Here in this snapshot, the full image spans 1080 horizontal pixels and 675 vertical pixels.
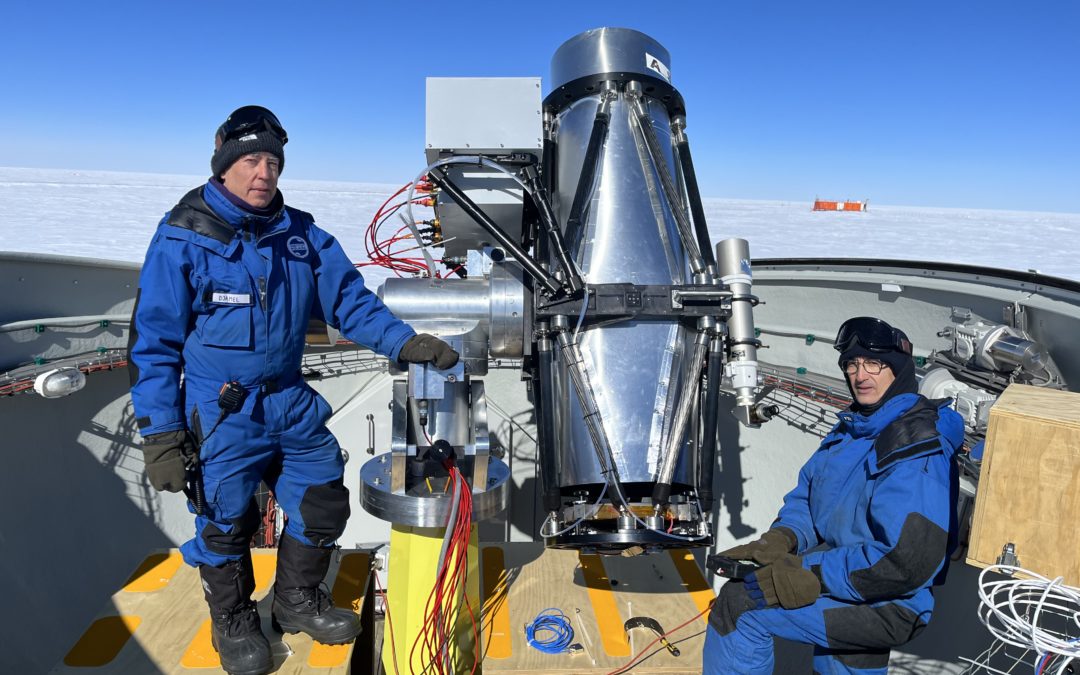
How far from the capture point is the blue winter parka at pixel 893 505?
2.19 m

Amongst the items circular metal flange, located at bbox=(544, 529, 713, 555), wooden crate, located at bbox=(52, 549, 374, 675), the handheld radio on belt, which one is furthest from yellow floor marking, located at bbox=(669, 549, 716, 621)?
the handheld radio on belt

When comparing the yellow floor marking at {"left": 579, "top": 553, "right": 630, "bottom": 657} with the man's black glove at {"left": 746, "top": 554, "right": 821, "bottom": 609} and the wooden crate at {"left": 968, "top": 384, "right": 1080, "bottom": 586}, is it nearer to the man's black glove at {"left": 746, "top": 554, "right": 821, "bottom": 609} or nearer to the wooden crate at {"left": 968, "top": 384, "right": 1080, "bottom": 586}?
the man's black glove at {"left": 746, "top": 554, "right": 821, "bottom": 609}

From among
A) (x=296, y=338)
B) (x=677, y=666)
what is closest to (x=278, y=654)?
(x=296, y=338)

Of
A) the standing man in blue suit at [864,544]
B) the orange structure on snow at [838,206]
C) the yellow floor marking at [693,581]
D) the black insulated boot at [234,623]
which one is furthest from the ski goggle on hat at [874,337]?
the orange structure on snow at [838,206]

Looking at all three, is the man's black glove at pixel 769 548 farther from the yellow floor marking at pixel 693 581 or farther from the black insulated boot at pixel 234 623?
the black insulated boot at pixel 234 623

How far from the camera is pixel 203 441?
2.33m

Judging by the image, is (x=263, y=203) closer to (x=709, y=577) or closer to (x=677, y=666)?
(x=677, y=666)

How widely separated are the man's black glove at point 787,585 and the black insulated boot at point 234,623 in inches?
68.4

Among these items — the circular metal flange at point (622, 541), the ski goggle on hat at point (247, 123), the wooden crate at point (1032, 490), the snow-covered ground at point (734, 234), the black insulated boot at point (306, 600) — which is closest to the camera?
the wooden crate at point (1032, 490)

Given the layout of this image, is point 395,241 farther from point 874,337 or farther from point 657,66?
point 874,337

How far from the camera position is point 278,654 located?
268 cm

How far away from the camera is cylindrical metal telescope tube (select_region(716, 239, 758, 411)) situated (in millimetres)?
2811

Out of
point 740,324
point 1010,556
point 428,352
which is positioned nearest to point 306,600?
point 428,352

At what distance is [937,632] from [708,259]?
2.31m
